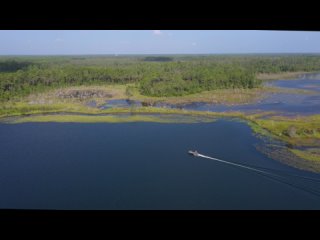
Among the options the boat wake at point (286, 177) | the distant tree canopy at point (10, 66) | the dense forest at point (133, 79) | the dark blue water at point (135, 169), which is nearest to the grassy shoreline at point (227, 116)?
the dark blue water at point (135, 169)

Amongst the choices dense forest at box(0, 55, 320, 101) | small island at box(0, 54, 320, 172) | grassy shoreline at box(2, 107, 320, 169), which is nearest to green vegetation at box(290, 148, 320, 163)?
small island at box(0, 54, 320, 172)

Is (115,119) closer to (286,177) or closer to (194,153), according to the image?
(194,153)

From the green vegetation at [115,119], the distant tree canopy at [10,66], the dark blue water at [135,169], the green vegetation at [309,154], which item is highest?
the distant tree canopy at [10,66]

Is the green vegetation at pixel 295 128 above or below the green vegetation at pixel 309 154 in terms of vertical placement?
above

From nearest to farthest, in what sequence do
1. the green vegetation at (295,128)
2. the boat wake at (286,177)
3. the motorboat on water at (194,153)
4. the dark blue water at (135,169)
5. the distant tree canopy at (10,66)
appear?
1. the dark blue water at (135,169)
2. the boat wake at (286,177)
3. the motorboat on water at (194,153)
4. the green vegetation at (295,128)
5. the distant tree canopy at (10,66)

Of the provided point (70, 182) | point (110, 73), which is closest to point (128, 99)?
point (110, 73)

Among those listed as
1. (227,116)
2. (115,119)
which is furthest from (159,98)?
(227,116)

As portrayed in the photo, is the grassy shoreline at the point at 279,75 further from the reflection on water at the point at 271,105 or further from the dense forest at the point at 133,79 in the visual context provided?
the reflection on water at the point at 271,105

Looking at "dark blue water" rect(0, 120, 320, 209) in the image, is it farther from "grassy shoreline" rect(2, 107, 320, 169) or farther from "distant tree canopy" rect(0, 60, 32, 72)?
"distant tree canopy" rect(0, 60, 32, 72)
